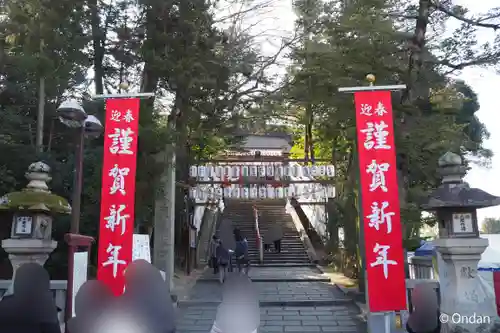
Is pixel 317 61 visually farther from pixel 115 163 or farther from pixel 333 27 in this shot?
pixel 115 163

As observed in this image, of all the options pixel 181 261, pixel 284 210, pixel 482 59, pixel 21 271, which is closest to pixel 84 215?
pixel 181 261

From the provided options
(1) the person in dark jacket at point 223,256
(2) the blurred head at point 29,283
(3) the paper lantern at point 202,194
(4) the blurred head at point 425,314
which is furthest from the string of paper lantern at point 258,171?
(2) the blurred head at point 29,283

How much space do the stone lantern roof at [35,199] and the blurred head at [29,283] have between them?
144 inches

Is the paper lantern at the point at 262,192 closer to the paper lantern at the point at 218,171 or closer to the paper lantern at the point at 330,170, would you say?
the paper lantern at the point at 218,171

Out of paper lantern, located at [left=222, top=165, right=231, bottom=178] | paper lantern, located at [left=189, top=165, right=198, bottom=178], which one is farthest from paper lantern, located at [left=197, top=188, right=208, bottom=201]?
paper lantern, located at [left=222, top=165, right=231, bottom=178]

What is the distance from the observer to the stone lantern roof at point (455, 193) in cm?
607

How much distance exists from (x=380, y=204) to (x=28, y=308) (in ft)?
17.0

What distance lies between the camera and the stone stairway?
1708cm

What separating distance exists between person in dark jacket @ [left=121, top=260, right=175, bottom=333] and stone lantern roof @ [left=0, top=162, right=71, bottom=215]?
14.6 ft

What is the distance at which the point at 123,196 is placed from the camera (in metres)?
7.22

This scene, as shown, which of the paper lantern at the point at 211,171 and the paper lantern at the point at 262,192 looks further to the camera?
the paper lantern at the point at 262,192

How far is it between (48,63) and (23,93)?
8.80 feet

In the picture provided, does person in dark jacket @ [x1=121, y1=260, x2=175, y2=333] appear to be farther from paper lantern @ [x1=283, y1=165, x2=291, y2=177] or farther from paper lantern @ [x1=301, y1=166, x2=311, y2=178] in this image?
paper lantern @ [x1=283, y1=165, x2=291, y2=177]

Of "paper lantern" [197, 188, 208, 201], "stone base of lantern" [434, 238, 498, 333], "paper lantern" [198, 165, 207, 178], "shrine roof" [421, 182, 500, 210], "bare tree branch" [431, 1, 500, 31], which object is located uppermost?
"bare tree branch" [431, 1, 500, 31]
